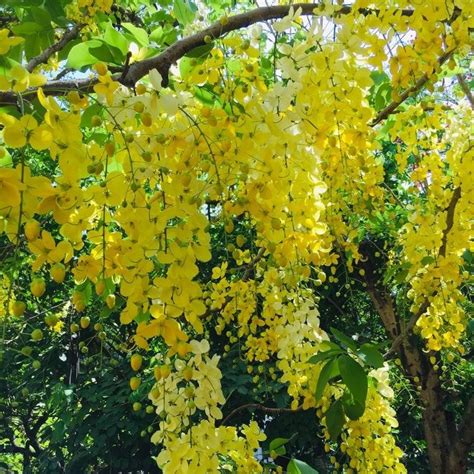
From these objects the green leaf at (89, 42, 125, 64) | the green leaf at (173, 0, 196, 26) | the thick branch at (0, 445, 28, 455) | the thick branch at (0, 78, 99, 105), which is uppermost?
the green leaf at (173, 0, 196, 26)

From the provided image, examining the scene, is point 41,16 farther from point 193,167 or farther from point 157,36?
point 193,167

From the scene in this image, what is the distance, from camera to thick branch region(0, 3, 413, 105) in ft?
2.76

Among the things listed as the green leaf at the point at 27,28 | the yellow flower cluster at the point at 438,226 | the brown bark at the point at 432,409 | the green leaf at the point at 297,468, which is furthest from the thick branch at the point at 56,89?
the brown bark at the point at 432,409

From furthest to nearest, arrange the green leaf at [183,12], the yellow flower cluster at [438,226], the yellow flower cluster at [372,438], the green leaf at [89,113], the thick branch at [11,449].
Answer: the thick branch at [11,449]
the yellow flower cluster at [438,226]
the yellow flower cluster at [372,438]
the green leaf at [183,12]
the green leaf at [89,113]

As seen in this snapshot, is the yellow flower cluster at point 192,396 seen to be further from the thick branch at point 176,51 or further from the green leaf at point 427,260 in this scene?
the green leaf at point 427,260

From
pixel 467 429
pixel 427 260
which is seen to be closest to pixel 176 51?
pixel 427 260

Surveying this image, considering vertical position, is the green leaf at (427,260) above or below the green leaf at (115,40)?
above

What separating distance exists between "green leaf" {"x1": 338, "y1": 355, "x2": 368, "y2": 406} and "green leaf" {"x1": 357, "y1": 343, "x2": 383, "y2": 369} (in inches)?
1.4

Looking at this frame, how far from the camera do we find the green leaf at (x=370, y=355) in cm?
112

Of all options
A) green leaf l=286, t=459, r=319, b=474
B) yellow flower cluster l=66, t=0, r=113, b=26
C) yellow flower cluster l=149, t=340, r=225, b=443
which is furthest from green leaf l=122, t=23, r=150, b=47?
green leaf l=286, t=459, r=319, b=474

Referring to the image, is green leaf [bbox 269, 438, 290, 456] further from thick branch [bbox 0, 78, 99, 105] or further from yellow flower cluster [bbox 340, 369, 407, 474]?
thick branch [bbox 0, 78, 99, 105]

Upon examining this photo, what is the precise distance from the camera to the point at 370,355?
114 cm

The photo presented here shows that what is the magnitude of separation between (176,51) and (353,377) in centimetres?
70

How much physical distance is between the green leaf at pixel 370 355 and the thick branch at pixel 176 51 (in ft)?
2.14
